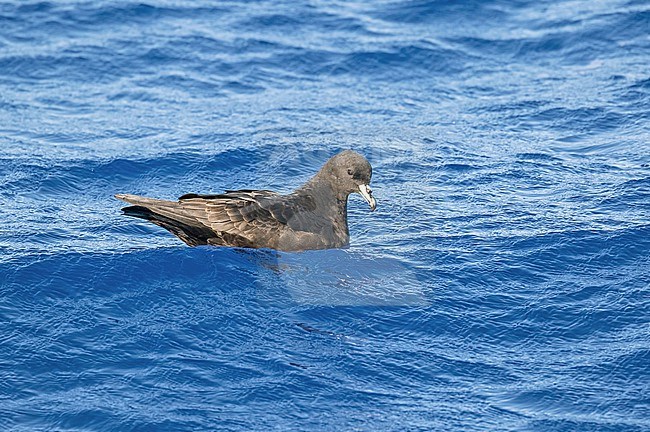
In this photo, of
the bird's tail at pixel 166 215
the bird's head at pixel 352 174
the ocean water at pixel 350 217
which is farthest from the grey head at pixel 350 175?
the bird's tail at pixel 166 215

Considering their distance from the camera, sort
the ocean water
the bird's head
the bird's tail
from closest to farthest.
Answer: the ocean water, the bird's tail, the bird's head

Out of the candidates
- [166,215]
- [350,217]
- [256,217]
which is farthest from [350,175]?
[166,215]

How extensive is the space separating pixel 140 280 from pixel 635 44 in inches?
372

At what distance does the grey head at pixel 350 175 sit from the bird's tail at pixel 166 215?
1.28m

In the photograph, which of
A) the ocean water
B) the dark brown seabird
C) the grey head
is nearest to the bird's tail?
the dark brown seabird

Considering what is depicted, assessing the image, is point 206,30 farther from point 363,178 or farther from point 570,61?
point 363,178

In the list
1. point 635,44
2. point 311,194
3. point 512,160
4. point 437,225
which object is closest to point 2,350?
point 311,194

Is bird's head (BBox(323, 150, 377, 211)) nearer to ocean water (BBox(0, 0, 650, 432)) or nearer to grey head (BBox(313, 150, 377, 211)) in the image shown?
grey head (BBox(313, 150, 377, 211))

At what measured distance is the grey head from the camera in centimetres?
1023

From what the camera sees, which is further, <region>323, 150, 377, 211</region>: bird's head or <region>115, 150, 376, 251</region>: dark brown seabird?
<region>323, 150, 377, 211</region>: bird's head

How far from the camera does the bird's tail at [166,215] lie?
9852 millimetres

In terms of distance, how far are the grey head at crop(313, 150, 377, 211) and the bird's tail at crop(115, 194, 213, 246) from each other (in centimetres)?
128

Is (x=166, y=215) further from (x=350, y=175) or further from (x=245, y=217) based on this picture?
(x=350, y=175)

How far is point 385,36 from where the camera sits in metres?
16.7
